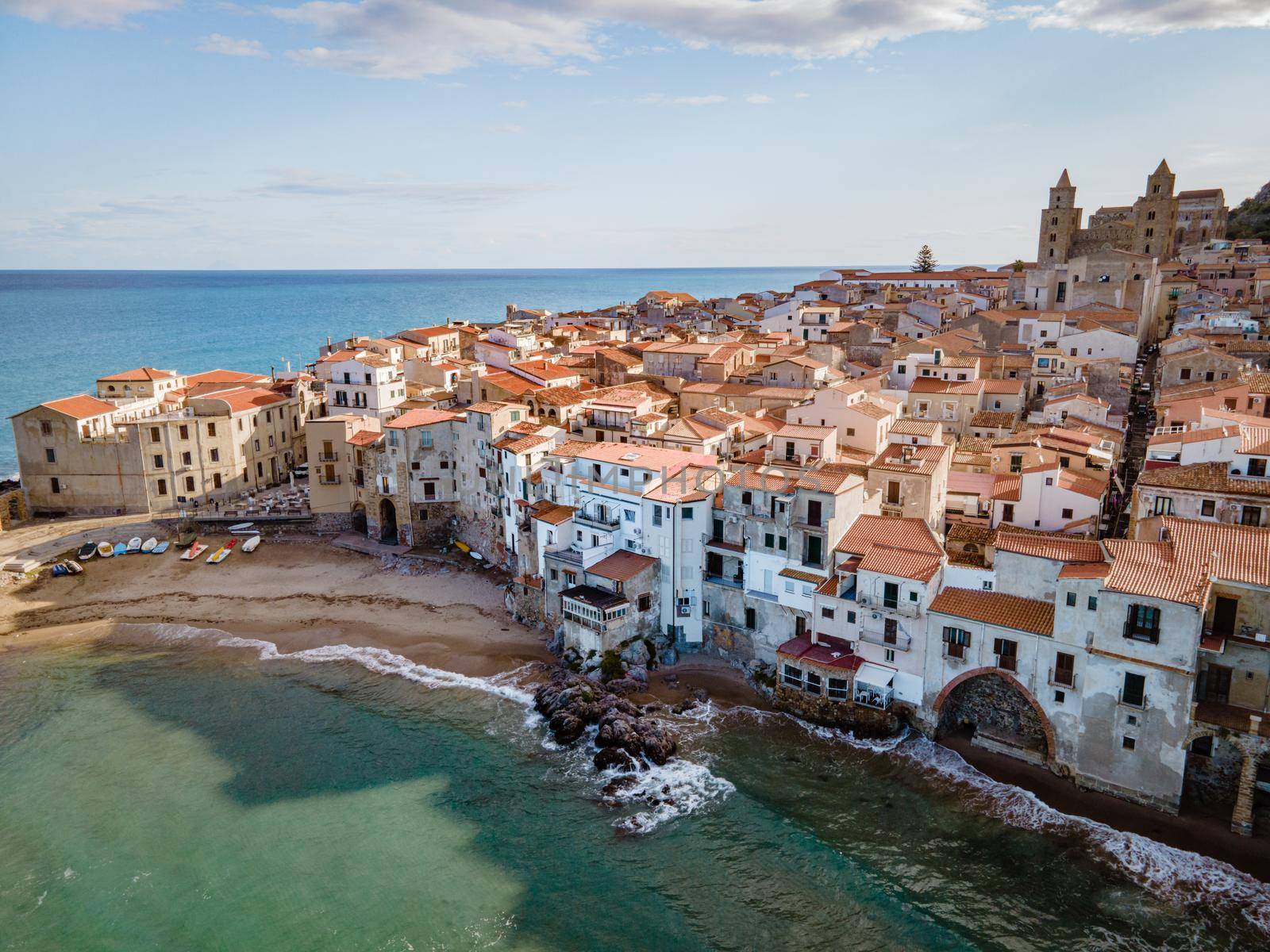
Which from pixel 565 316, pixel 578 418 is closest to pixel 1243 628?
pixel 578 418

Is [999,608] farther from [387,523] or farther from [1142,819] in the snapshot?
[387,523]

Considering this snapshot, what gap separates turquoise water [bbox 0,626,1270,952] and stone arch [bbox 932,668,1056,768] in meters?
2.02

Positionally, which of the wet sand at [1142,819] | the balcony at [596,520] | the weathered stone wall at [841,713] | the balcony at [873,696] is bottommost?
the wet sand at [1142,819]

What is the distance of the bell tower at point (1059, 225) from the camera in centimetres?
9750

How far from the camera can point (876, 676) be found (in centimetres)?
3659

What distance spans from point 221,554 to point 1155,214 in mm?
106150

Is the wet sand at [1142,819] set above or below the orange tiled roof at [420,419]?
below

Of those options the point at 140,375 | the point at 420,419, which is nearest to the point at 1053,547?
the point at 420,419

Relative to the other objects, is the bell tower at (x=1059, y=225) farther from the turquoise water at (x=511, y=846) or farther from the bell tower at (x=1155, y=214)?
the turquoise water at (x=511, y=846)

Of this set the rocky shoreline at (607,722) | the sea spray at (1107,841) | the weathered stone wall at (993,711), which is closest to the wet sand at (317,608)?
the weathered stone wall at (993,711)

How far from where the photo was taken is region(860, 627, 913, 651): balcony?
36.1m

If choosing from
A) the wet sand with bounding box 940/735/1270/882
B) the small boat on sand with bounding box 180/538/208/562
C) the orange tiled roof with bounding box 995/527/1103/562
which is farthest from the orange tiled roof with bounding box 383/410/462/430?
the wet sand with bounding box 940/735/1270/882

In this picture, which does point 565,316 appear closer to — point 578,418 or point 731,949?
point 578,418

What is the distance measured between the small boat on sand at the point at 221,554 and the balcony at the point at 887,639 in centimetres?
4474
